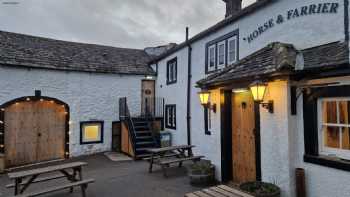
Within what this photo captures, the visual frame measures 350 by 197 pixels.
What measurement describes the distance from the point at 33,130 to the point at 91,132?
8.60ft

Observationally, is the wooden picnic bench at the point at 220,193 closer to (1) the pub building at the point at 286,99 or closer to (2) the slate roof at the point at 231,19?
(1) the pub building at the point at 286,99

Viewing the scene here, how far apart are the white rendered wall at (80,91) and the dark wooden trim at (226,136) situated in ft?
25.4

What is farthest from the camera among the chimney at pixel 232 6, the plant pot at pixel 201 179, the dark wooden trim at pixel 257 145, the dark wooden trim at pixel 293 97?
the chimney at pixel 232 6

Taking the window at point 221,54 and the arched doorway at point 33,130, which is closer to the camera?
the window at point 221,54

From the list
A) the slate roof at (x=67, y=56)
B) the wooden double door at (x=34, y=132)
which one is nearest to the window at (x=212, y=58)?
the slate roof at (x=67, y=56)

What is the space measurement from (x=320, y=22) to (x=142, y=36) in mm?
22566

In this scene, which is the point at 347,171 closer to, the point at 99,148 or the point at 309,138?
the point at 309,138

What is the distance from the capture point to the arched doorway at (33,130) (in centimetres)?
1008

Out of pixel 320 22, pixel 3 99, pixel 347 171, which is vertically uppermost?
pixel 320 22

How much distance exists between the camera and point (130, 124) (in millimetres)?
11477

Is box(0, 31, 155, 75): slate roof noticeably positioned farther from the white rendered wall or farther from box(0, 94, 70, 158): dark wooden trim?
box(0, 94, 70, 158): dark wooden trim

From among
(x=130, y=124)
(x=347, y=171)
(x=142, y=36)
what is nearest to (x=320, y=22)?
(x=347, y=171)

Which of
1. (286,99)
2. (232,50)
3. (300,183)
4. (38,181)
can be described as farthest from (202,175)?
(232,50)

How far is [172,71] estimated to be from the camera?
12594 millimetres
